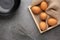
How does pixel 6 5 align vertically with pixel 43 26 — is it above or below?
above

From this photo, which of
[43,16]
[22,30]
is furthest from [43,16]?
[22,30]

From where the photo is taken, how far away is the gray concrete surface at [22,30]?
4.23 feet

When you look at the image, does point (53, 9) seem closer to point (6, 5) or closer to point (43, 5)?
point (43, 5)

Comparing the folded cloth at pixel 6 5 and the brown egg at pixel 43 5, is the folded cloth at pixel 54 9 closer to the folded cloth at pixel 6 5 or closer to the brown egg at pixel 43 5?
the brown egg at pixel 43 5

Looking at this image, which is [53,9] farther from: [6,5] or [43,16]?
[6,5]

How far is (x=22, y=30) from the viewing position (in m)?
1.30

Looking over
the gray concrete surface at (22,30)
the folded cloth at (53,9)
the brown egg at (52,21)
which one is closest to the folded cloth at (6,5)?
the gray concrete surface at (22,30)

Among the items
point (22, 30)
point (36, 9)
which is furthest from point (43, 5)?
point (22, 30)

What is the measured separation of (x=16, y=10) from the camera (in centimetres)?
132

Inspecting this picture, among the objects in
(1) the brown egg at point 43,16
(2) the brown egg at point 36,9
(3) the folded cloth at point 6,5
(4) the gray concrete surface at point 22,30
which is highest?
(3) the folded cloth at point 6,5

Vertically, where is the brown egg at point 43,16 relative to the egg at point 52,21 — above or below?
above

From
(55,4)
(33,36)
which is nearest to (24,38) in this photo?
(33,36)

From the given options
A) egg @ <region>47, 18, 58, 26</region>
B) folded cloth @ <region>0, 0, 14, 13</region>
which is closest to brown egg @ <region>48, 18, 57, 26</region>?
egg @ <region>47, 18, 58, 26</region>

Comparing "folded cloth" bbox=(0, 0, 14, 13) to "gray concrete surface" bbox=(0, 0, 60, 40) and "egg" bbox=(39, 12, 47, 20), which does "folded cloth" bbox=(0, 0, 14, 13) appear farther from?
"egg" bbox=(39, 12, 47, 20)
